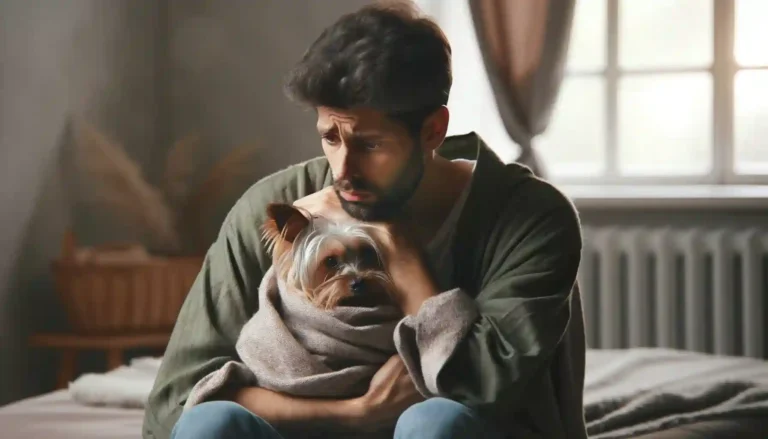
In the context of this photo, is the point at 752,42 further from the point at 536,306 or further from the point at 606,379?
the point at 536,306

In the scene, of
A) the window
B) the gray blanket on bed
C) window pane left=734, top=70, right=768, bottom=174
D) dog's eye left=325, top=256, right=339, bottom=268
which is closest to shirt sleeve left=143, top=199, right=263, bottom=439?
dog's eye left=325, top=256, right=339, bottom=268

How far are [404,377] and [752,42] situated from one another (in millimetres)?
2155

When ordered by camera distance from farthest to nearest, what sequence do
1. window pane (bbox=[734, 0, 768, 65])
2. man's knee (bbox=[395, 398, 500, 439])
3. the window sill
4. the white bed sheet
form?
window pane (bbox=[734, 0, 768, 65]) < the window sill < the white bed sheet < man's knee (bbox=[395, 398, 500, 439])

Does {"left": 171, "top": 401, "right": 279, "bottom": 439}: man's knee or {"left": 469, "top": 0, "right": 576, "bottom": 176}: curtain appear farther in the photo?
{"left": 469, "top": 0, "right": 576, "bottom": 176}: curtain

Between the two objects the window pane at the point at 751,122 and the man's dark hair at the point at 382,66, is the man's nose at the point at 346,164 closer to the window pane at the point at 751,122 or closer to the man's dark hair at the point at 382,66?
the man's dark hair at the point at 382,66

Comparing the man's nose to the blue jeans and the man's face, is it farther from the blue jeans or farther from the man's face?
the blue jeans

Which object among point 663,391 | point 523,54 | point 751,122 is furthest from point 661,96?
point 663,391

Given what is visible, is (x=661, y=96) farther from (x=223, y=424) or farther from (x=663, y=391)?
(x=223, y=424)

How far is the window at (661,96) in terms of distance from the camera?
2822mm

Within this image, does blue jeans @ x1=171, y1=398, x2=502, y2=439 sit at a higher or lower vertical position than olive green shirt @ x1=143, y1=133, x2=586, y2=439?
lower

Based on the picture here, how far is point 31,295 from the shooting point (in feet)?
8.45

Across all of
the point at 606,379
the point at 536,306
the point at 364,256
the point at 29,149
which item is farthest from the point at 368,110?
the point at 29,149

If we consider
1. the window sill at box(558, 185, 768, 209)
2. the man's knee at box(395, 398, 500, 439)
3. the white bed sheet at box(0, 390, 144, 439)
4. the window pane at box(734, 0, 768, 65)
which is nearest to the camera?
the man's knee at box(395, 398, 500, 439)

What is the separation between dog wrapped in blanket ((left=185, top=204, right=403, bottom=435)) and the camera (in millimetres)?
1057
